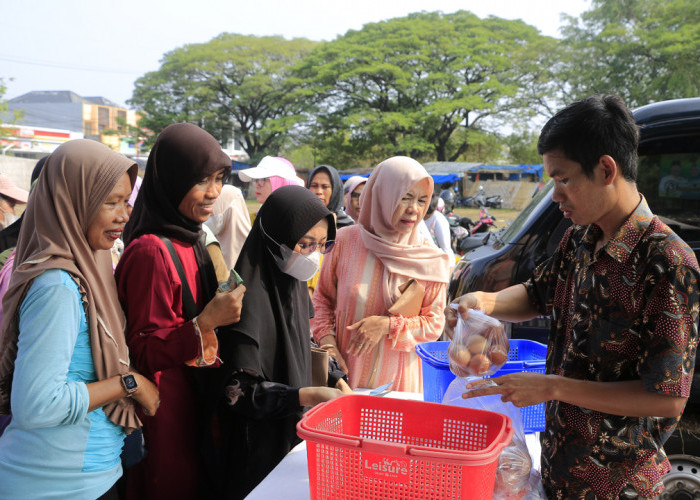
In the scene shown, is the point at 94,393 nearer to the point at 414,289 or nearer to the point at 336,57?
the point at 414,289

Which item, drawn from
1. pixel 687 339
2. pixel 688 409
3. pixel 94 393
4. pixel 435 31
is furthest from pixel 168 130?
pixel 435 31

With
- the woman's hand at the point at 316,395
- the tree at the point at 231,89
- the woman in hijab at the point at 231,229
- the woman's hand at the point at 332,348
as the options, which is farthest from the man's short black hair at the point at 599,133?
the tree at the point at 231,89

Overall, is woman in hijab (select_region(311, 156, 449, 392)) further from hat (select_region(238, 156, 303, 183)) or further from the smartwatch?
hat (select_region(238, 156, 303, 183))

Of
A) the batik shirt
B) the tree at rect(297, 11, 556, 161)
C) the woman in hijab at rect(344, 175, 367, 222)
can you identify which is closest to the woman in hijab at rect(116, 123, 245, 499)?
the batik shirt

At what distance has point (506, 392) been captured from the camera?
1.39 meters

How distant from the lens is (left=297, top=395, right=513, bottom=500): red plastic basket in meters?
1.25

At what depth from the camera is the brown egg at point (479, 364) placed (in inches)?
63.1

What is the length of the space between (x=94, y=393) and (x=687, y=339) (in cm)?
157

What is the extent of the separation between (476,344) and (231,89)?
117 ft

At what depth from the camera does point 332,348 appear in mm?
2777

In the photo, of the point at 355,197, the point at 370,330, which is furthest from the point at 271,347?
the point at 355,197

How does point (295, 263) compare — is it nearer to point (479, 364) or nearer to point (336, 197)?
point (479, 364)

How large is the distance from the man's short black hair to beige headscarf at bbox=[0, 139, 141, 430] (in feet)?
4.35

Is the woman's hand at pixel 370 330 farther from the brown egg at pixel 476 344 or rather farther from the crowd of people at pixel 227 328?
the brown egg at pixel 476 344
